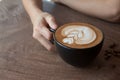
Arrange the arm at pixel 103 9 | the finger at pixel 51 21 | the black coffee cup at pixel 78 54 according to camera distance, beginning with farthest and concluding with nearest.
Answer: the arm at pixel 103 9 → the finger at pixel 51 21 → the black coffee cup at pixel 78 54

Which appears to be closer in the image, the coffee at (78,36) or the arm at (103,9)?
the coffee at (78,36)

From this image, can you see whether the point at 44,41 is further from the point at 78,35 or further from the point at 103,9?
the point at 103,9

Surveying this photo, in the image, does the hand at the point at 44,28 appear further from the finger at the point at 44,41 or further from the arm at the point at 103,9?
the arm at the point at 103,9

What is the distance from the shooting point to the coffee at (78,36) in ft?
1.81

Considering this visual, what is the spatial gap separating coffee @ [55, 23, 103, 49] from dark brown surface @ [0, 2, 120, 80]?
0.08m

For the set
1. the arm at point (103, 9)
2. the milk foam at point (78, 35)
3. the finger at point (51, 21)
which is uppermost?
the milk foam at point (78, 35)

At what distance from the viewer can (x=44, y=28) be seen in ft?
2.25

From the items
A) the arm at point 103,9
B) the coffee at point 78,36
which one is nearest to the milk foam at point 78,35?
the coffee at point 78,36

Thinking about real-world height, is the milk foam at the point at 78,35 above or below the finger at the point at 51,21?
above

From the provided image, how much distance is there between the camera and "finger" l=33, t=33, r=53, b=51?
0.65 meters

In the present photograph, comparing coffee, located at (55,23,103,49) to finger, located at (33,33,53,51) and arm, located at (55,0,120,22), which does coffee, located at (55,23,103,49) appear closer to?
finger, located at (33,33,53,51)

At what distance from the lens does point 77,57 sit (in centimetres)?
55

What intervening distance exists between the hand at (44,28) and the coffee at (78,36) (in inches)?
2.1

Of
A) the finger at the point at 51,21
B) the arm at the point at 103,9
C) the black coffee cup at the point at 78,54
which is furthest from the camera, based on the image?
the arm at the point at 103,9
